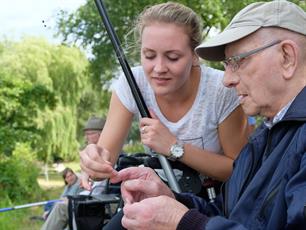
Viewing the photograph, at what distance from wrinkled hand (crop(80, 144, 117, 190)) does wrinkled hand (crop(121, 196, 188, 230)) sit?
419 mm

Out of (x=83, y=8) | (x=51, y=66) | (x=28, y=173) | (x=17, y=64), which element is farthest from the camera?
(x=51, y=66)

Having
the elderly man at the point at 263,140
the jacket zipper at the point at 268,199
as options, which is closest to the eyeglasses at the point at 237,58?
the elderly man at the point at 263,140

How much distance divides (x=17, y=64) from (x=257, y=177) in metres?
16.7

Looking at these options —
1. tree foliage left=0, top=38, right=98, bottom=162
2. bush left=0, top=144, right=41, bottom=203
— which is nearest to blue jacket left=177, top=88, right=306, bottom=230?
bush left=0, top=144, right=41, bottom=203

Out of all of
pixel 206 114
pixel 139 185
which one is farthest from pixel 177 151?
pixel 139 185

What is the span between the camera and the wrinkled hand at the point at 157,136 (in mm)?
2225

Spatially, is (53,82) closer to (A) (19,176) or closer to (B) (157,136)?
(A) (19,176)

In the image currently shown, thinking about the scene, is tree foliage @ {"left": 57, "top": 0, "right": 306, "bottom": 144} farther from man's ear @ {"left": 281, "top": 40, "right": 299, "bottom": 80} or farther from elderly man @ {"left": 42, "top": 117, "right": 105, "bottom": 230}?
man's ear @ {"left": 281, "top": 40, "right": 299, "bottom": 80}

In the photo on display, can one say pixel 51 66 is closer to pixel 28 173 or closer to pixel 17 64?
pixel 17 64

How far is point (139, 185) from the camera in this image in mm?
1820

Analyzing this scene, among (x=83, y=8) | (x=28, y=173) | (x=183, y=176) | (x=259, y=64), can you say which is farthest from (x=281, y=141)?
(x=28, y=173)

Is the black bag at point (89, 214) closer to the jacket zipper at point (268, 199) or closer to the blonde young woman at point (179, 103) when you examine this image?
the blonde young woman at point (179, 103)

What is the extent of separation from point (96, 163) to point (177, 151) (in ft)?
1.32

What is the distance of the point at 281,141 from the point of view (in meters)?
1.60
